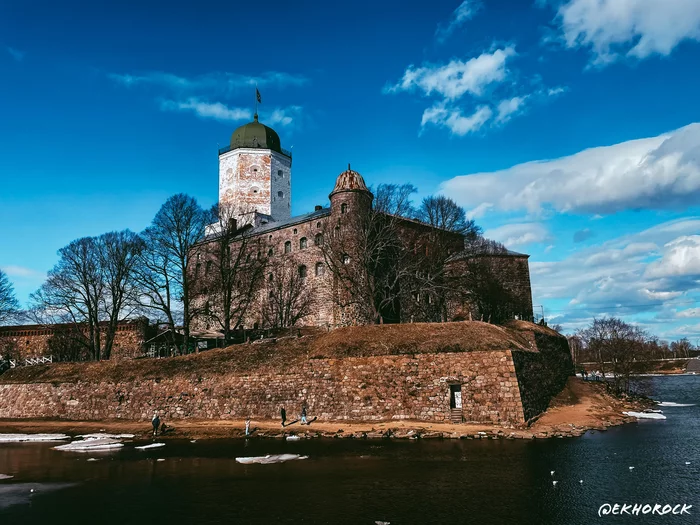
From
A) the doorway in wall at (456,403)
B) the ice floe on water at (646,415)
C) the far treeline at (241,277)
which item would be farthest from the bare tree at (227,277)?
the ice floe on water at (646,415)

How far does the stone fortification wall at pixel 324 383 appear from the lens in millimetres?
26984

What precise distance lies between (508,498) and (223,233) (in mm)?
33335

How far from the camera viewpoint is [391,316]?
4459 cm

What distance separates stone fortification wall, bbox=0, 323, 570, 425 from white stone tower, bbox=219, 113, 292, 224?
1148 inches

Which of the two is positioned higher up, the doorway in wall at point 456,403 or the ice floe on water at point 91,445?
the doorway in wall at point 456,403

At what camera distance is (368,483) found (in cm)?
1596

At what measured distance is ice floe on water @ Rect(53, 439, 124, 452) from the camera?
2412 centimetres

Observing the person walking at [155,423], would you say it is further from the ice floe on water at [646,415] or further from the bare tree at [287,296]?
the ice floe on water at [646,415]

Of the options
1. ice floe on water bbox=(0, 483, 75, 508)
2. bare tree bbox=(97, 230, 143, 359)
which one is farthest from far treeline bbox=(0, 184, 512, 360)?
ice floe on water bbox=(0, 483, 75, 508)

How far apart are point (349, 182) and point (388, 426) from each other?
23290 mm

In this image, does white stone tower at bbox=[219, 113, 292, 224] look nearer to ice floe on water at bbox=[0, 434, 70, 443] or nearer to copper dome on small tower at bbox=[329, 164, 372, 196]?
copper dome on small tower at bbox=[329, 164, 372, 196]

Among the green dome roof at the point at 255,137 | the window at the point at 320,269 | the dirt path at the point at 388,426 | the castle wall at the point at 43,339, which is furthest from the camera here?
the green dome roof at the point at 255,137

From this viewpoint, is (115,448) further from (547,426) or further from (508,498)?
(547,426)

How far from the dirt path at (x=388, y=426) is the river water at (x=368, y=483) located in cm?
144
